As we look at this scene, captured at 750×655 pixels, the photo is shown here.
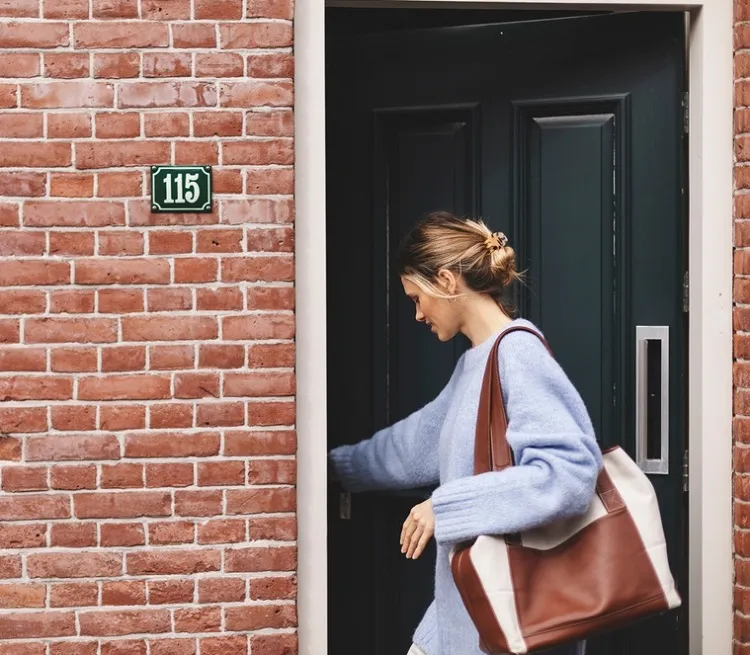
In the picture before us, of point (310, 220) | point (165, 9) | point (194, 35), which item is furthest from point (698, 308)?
point (165, 9)

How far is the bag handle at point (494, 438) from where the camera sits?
2240 mm

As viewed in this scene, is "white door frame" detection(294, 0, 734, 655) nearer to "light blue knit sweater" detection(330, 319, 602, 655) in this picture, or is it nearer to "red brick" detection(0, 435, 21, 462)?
"light blue knit sweater" detection(330, 319, 602, 655)

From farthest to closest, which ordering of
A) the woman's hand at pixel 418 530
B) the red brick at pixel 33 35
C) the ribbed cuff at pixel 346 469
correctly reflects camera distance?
the ribbed cuff at pixel 346 469
the red brick at pixel 33 35
the woman's hand at pixel 418 530

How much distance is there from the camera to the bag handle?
224cm

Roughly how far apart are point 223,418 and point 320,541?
473mm

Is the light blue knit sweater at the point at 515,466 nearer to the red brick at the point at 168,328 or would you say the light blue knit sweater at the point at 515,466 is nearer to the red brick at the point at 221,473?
the red brick at the point at 221,473

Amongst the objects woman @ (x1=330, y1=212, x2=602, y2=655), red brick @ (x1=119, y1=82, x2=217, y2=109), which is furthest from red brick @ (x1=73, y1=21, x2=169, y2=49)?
woman @ (x1=330, y1=212, x2=602, y2=655)

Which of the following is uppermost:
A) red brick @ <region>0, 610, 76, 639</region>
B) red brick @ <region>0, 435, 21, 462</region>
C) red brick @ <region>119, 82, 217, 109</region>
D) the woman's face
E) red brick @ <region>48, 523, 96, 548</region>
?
red brick @ <region>119, 82, 217, 109</region>

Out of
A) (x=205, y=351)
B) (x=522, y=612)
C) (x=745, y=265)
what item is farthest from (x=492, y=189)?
(x=522, y=612)

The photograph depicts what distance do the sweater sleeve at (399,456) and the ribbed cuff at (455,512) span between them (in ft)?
1.57

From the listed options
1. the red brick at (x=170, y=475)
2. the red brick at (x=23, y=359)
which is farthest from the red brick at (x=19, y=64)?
the red brick at (x=170, y=475)

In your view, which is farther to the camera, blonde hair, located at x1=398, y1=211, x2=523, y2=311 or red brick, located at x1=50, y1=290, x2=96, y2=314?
red brick, located at x1=50, y1=290, x2=96, y2=314

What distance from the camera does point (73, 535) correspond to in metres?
2.74

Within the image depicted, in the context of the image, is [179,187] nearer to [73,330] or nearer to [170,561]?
[73,330]
